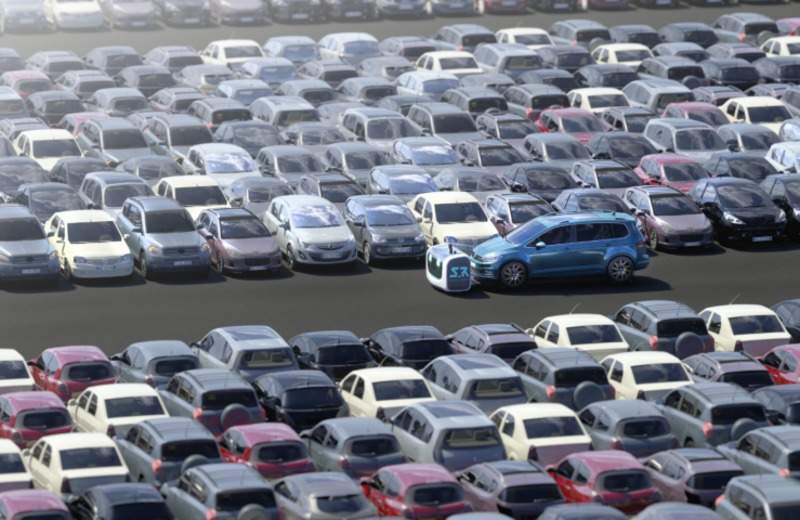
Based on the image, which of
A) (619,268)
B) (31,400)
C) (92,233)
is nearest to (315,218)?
(92,233)

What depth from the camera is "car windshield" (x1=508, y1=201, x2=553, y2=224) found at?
48875 mm

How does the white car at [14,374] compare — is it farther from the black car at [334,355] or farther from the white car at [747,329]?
the white car at [747,329]

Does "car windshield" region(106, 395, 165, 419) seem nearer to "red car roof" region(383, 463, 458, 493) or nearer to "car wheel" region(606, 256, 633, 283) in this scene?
"red car roof" region(383, 463, 458, 493)

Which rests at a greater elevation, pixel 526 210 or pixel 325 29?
pixel 325 29

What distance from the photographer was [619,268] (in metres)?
46.6

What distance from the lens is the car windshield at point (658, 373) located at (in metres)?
37.8

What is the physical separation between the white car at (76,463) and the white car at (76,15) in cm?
4071

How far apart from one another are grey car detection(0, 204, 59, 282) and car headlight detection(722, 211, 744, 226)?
16288 mm

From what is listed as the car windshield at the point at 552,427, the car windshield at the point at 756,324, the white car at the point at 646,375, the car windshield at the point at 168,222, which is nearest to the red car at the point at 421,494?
the car windshield at the point at 552,427

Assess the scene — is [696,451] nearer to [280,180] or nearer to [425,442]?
[425,442]

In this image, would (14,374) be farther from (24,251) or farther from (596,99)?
(596,99)

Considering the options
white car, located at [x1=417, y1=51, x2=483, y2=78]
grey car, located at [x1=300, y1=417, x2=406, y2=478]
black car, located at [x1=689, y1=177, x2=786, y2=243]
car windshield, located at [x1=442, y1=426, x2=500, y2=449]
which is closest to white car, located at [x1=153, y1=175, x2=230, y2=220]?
black car, located at [x1=689, y1=177, x2=786, y2=243]

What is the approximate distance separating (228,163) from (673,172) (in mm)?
11616

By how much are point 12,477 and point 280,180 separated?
20.6 m
